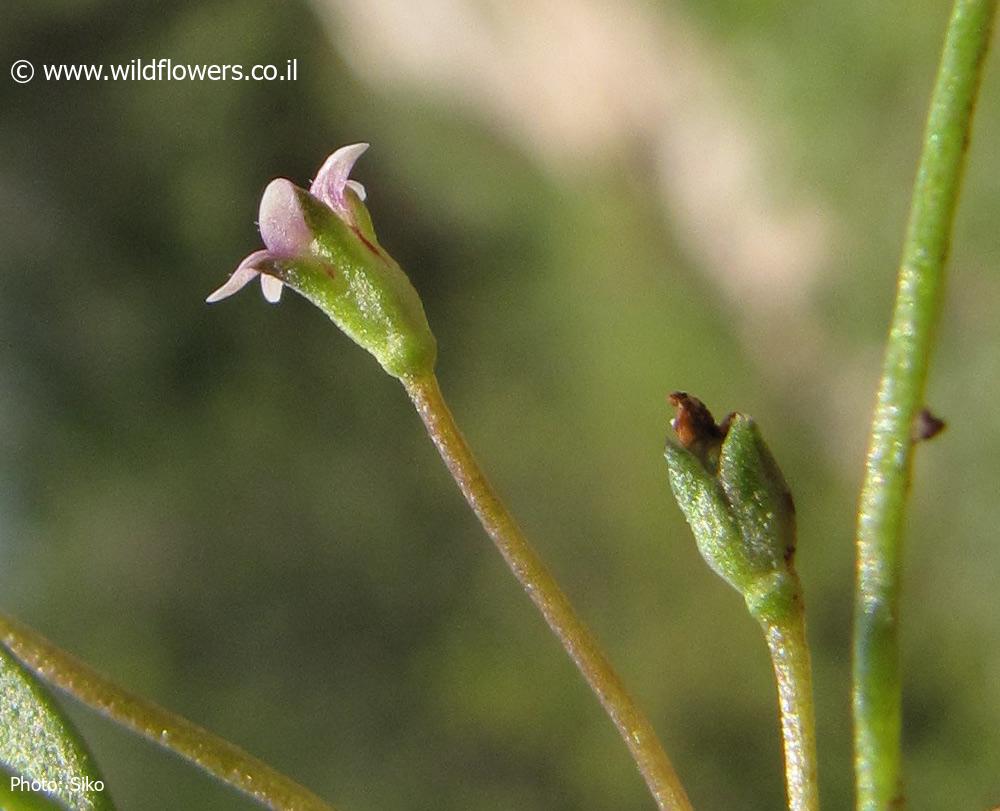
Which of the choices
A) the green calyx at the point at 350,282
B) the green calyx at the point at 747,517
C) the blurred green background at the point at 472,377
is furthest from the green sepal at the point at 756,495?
the blurred green background at the point at 472,377

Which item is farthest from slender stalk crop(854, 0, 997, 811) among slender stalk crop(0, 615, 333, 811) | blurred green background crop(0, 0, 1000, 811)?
blurred green background crop(0, 0, 1000, 811)

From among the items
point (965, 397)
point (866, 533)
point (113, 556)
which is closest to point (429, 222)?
point (113, 556)

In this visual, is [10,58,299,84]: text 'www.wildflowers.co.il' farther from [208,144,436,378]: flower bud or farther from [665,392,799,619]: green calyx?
[665,392,799,619]: green calyx

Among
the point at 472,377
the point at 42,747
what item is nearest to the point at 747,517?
the point at 42,747

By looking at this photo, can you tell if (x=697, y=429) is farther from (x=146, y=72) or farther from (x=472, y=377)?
(x=146, y=72)

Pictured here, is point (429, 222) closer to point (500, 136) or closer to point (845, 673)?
point (500, 136)

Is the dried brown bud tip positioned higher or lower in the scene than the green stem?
higher
